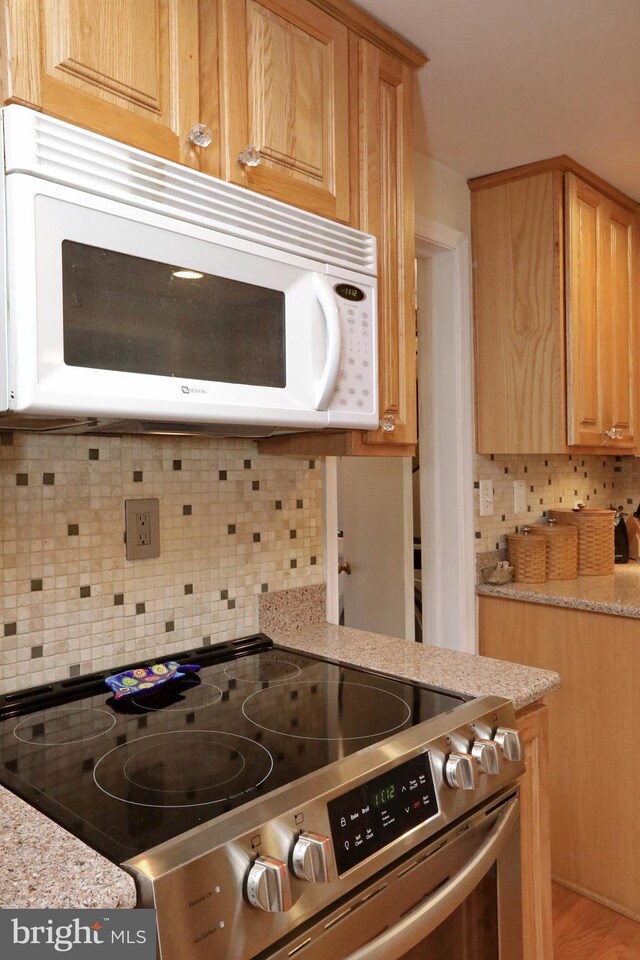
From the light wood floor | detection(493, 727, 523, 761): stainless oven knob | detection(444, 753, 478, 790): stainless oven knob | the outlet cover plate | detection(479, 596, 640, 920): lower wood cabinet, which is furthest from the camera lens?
detection(479, 596, 640, 920): lower wood cabinet

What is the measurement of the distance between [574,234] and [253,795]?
7.03ft

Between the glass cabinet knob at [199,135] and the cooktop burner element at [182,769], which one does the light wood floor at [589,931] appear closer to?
the cooktop burner element at [182,769]

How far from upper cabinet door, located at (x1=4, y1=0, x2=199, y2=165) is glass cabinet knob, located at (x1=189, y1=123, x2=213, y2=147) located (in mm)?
11

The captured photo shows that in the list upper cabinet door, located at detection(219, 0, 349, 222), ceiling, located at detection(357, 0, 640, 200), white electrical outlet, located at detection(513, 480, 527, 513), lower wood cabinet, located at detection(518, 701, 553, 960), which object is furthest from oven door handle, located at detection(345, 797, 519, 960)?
ceiling, located at detection(357, 0, 640, 200)

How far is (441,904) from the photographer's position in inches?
43.6

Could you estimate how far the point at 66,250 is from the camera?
99 centimetres

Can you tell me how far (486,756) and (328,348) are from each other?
752 mm

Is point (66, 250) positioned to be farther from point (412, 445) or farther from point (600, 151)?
point (600, 151)

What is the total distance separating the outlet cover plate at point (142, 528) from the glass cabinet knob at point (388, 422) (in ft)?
1.69

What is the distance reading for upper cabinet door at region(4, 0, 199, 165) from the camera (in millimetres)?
982

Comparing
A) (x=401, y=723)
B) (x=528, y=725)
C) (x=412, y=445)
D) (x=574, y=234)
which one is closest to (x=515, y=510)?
(x=574, y=234)

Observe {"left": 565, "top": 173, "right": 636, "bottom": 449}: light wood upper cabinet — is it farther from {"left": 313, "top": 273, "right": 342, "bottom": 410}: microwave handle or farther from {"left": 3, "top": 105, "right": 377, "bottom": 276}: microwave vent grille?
{"left": 313, "top": 273, "right": 342, "bottom": 410}: microwave handle

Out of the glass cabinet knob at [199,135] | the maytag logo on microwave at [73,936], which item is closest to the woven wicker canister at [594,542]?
the glass cabinet knob at [199,135]

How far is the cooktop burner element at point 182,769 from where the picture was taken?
95 cm
